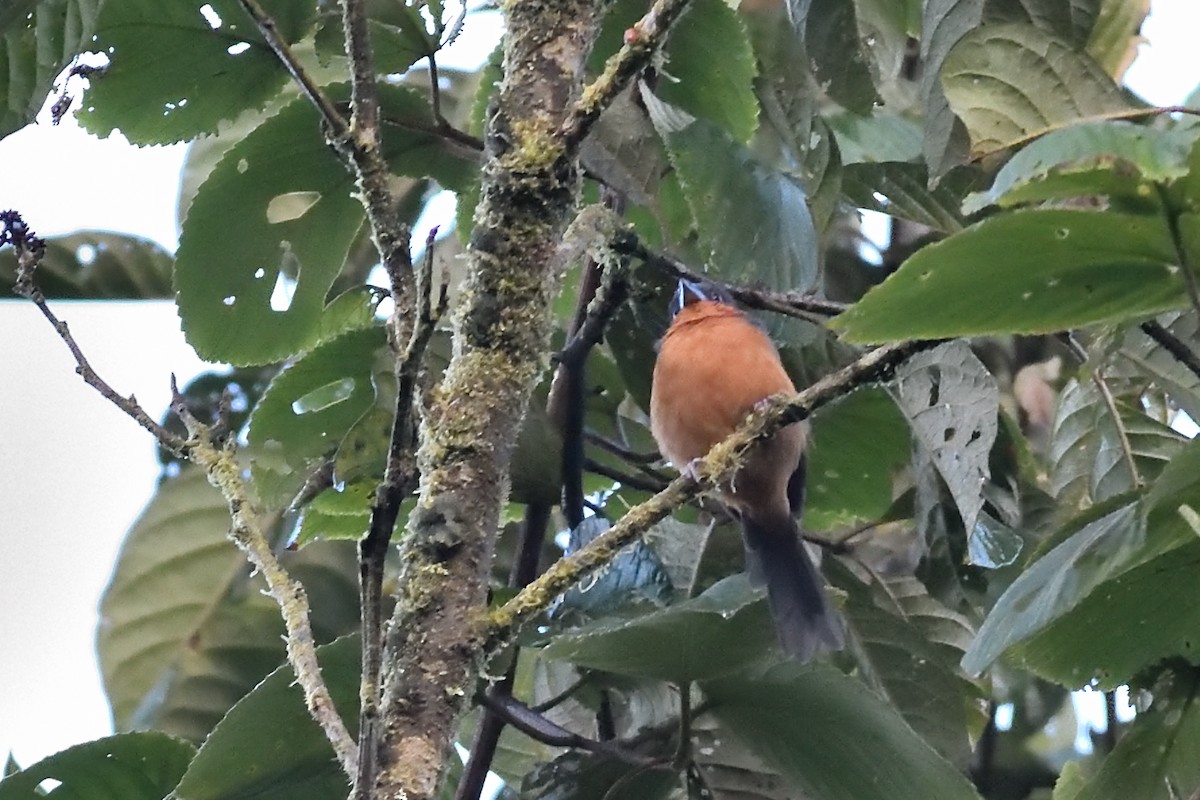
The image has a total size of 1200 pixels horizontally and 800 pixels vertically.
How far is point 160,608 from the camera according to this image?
2010 millimetres

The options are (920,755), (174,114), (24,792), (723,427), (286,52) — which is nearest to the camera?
(286,52)

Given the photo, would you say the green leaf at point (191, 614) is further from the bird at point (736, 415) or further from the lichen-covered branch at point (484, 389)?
the lichen-covered branch at point (484, 389)

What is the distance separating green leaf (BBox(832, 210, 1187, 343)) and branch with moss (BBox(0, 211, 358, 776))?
0.39 m

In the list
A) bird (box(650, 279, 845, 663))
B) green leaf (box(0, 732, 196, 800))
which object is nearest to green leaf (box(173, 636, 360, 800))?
green leaf (box(0, 732, 196, 800))

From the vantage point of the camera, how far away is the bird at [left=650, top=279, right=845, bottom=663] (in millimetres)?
1471

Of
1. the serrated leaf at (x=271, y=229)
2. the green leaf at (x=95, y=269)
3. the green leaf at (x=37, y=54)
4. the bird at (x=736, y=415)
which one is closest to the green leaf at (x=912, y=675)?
the bird at (x=736, y=415)

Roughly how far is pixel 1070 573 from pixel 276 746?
0.68 meters

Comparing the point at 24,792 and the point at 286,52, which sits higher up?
the point at 286,52

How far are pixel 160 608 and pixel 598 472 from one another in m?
0.97

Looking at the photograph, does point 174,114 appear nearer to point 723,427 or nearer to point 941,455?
point 723,427

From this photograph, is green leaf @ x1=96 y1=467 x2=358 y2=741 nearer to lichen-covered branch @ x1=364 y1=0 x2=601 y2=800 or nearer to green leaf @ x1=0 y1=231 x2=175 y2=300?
green leaf @ x1=0 y1=231 x2=175 y2=300

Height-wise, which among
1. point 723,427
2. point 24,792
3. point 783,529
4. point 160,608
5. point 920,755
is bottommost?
point 920,755

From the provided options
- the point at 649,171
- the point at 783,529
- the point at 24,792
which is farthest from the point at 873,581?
the point at 24,792

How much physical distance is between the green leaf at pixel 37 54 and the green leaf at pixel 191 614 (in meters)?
0.80
